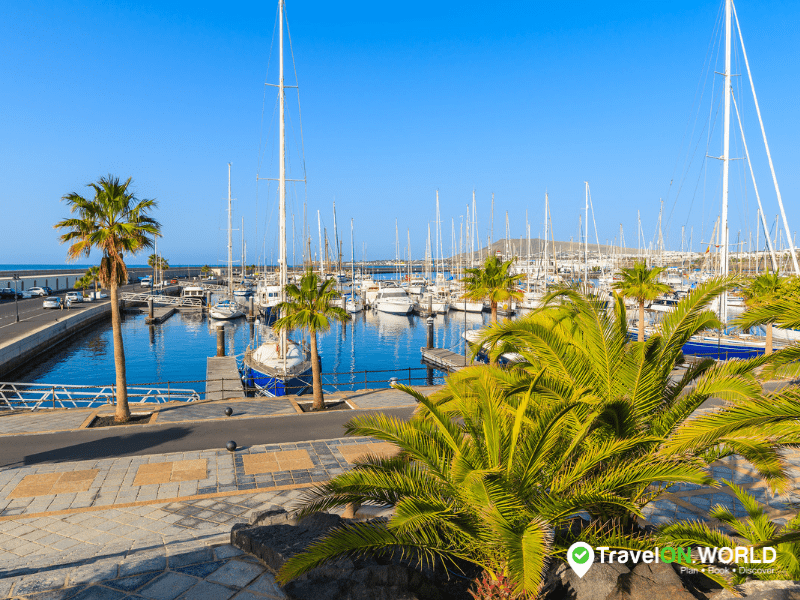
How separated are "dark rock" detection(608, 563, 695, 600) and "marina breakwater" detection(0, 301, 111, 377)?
3918 cm

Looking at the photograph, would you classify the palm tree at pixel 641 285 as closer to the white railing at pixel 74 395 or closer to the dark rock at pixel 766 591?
the white railing at pixel 74 395

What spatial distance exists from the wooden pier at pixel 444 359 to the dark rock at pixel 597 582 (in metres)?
25.0

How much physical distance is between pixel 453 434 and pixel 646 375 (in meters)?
2.96

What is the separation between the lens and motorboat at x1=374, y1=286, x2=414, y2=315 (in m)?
67.3

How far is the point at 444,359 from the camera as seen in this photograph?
34094 mm

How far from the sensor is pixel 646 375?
709cm

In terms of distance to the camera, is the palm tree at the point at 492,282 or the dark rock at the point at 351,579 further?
the palm tree at the point at 492,282

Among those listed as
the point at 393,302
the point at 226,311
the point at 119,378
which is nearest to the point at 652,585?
the point at 119,378

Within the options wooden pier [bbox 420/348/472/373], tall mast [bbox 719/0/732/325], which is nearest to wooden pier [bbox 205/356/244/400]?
wooden pier [bbox 420/348/472/373]

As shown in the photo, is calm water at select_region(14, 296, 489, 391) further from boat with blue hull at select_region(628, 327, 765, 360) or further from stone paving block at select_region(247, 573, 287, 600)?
stone paving block at select_region(247, 573, 287, 600)

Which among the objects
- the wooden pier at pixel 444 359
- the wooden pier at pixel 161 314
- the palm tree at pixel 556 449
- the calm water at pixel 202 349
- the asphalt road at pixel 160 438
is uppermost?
the palm tree at pixel 556 449

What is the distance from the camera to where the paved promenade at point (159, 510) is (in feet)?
22.8

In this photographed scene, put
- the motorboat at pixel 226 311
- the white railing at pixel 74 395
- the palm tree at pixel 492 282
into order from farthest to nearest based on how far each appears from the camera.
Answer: the motorboat at pixel 226 311 → the palm tree at pixel 492 282 → the white railing at pixel 74 395

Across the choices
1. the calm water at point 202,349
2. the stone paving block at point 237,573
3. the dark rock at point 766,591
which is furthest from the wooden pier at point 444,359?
the dark rock at point 766,591
